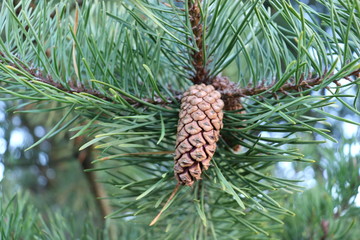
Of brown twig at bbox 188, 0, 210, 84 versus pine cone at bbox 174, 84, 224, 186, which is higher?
brown twig at bbox 188, 0, 210, 84

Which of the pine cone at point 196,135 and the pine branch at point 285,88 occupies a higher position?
the pine branch at point 285,88

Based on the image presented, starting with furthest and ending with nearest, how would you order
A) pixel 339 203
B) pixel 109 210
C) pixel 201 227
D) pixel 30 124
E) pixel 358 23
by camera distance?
pixel 30 124
pixel 109 210
pixel 339 203
pixel 201 227
pixel 358 23

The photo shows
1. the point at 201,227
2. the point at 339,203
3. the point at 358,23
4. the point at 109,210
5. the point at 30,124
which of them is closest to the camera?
the point at 358,23

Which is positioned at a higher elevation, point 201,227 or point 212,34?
point 212,34

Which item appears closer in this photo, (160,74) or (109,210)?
(160,74)

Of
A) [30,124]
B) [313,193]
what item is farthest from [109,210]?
[313,193]

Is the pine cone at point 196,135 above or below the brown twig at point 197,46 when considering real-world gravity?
below

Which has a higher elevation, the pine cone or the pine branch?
the pine branch

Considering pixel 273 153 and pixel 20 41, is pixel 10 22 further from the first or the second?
pixel 273 153
